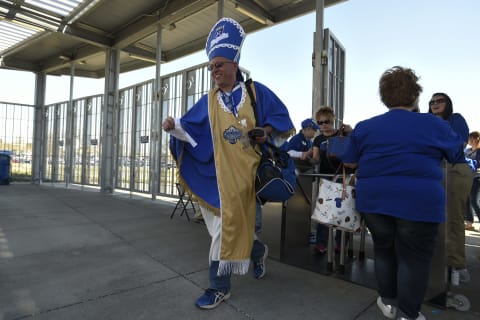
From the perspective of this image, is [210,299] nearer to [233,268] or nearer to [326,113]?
[233,268]

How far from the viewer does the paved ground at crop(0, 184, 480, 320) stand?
1.98m

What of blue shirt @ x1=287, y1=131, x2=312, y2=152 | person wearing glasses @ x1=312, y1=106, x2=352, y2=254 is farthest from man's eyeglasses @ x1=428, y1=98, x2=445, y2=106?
blue shirt @ x1=287, y1=131, x2=312, y2=152

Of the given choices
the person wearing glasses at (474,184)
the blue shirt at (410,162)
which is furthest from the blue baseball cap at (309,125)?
the person wearing glasses at (474,184)

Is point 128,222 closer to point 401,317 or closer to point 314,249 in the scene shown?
point 314,249

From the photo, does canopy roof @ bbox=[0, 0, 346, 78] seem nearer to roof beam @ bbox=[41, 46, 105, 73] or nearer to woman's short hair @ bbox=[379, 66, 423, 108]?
roof beam @ bbox=[41, 46, 105, 73]

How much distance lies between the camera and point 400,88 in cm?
177

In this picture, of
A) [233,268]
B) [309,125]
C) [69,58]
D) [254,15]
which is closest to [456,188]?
[309,125]

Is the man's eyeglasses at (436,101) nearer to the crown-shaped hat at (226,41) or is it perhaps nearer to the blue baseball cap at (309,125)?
the blue baseball cap at (309,125)

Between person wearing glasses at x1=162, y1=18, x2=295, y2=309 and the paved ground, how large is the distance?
0.29 metres

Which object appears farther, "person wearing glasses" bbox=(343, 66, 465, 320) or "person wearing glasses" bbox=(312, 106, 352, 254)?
"person wearing glasses" bbox=(312, 106, 352, 254)

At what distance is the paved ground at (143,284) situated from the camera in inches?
78.1

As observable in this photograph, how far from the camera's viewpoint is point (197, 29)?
8180mm

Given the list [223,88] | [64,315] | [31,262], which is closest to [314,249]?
[223,88]

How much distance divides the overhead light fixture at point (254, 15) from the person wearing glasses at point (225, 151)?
4352 millimetres
